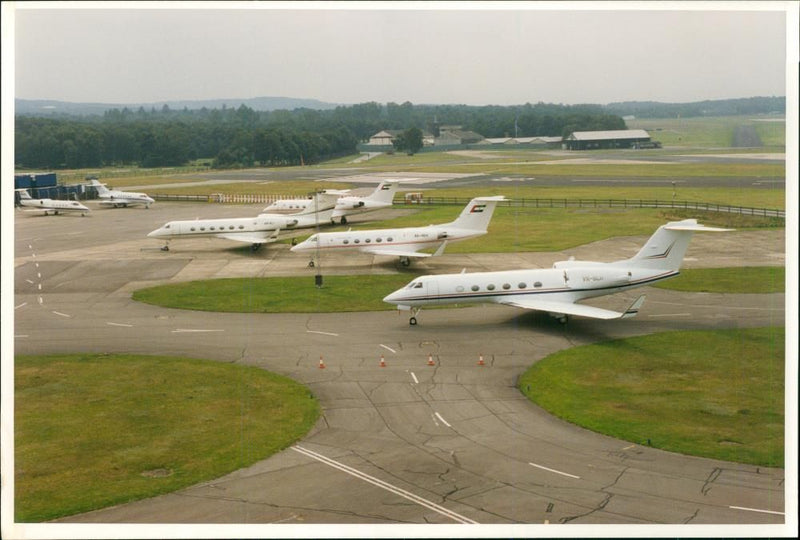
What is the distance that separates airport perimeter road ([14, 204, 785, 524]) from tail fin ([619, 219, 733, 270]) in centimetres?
276

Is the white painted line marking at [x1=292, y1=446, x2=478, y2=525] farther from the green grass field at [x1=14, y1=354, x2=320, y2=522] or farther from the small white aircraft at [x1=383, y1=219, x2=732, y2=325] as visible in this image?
the small white aircraft at [x1=383, y1=219, x2=732, y2=325]

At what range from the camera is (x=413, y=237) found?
54969mm

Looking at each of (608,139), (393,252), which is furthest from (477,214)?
(608,139)

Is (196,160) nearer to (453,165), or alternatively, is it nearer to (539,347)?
(453,165)

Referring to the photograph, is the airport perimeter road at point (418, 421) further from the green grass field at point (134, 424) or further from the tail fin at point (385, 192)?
the tail fin at point (385, 192)

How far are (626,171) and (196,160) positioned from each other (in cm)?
7248

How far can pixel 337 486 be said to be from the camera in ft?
74.8

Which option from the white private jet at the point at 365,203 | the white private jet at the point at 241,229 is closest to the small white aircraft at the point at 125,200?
the white private jet at the point at 365,203

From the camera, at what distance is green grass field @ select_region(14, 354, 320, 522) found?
76.2ft

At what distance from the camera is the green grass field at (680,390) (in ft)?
84.9

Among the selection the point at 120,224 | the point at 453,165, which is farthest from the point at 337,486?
the point at 453,165

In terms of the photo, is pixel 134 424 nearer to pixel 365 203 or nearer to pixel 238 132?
pixel 365 203

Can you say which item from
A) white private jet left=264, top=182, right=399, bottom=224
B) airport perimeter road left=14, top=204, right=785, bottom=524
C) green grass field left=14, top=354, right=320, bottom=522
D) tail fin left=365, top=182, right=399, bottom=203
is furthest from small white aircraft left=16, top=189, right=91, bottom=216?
green grass field left=14, top=354, right=320, bottom=522

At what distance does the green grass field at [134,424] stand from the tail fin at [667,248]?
19.2 m
